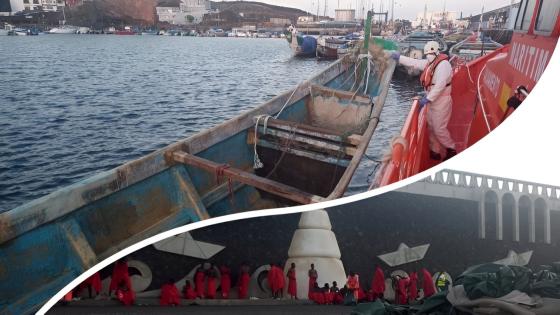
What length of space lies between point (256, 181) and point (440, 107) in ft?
1.85

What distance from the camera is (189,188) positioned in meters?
1.49

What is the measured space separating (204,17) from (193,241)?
0.80 m

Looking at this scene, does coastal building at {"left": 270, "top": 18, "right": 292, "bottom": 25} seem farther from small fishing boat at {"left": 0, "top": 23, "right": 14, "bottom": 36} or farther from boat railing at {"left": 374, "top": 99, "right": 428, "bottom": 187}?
small fishing boat at {"left": 0, "top": 23, "right": 14, "bottom": 36}

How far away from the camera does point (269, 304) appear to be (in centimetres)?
100

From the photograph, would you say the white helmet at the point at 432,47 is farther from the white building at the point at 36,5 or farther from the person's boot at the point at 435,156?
the white building at the point at 36,5

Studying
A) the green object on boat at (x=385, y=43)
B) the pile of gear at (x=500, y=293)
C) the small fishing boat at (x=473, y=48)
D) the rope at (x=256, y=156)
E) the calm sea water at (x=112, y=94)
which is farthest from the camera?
the calm sea water at (x=112, y=94)

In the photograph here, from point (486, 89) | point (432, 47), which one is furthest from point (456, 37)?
point (486, 89)

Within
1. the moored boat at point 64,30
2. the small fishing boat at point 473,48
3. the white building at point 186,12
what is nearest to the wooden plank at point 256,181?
the white building at point 186,12

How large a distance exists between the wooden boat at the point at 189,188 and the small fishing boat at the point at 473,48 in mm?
198

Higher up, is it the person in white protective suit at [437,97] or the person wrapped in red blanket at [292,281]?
the person in white protective suit at [437,97]

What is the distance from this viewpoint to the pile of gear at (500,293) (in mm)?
903

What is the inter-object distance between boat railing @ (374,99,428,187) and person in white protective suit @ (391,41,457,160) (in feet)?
0.16

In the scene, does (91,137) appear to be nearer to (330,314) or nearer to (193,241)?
(193,241)

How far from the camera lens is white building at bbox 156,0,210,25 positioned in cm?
138
